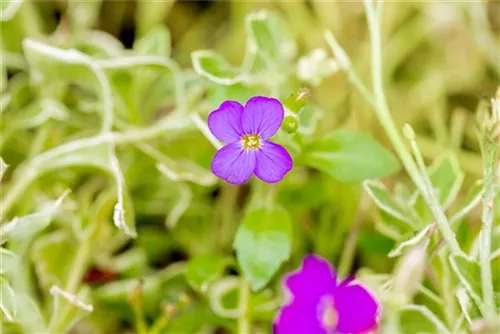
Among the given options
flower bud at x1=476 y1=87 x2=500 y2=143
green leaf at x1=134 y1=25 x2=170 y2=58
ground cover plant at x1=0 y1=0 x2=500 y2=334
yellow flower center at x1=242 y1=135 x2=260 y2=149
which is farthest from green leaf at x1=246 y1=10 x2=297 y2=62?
flower bud at x1=476 y1=87 x2=500 y2=143

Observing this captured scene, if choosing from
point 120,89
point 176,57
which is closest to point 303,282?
point 120,89

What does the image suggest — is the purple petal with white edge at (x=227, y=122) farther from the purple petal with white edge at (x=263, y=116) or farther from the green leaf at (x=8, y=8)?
the green leaf at (x=8, y=8)

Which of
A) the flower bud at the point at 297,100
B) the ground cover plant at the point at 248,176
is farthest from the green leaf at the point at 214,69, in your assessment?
the flower bud at the point at 297,100

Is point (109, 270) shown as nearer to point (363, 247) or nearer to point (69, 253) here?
point (69, 253)

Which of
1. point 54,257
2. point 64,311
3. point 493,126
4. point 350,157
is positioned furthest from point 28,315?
point 493,126

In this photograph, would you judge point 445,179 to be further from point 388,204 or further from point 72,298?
point 72,298

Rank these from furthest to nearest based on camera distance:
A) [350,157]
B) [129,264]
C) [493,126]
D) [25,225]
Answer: [129,264] < [350,157] < [25,225] < [493,126]

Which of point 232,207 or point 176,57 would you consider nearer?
point 232,207
